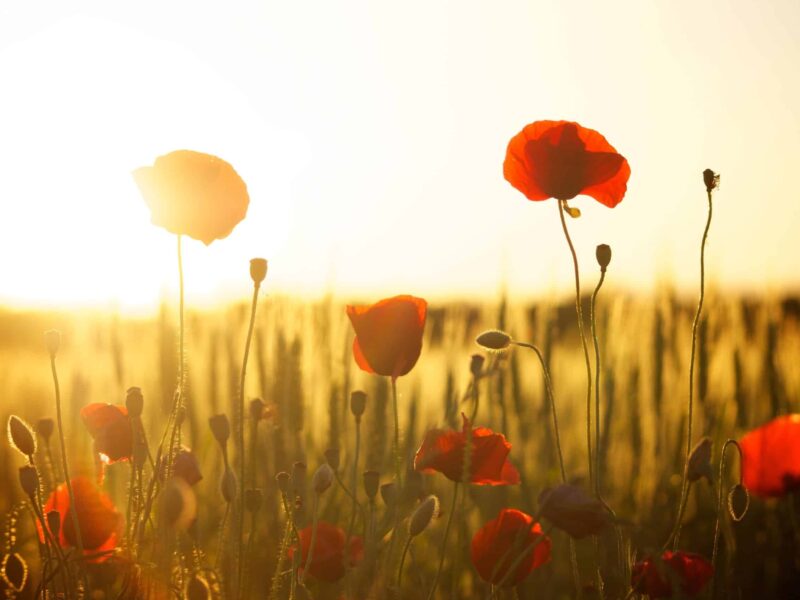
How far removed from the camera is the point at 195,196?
1267 millimetres

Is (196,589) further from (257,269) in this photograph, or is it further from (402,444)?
(402,444)

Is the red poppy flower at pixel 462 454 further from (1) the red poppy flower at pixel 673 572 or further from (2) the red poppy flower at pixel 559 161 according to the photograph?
(2) the red poppy flower at pixel 559 161

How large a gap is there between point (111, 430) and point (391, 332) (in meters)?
0.40

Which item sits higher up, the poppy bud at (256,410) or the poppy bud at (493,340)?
the poppy bud at (493,340)

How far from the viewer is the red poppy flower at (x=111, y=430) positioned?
128 cm

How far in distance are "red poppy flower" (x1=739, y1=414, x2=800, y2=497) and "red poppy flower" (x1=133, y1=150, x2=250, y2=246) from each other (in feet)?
2.45

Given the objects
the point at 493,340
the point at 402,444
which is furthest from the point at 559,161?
the point at 402,444

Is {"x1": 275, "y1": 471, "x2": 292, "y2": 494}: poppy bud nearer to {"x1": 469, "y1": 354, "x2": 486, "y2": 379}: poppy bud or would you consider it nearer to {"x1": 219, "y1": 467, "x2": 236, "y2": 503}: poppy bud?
{"x1": 219, "y1": 467, "x2": 236, "y2": 503}: poppy bud

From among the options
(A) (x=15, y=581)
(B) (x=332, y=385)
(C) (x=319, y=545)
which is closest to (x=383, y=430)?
(B) (x=332, y=385)

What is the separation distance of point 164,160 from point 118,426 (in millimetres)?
361

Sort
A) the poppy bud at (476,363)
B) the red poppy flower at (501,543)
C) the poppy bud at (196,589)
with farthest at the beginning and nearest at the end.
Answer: the red poppy flower at (501,543) → the poppy bud at (476,363) → the poppy bud at (196,589)

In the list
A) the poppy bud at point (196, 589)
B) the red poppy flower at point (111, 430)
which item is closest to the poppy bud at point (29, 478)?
the red poppy flower at point (111, 430)

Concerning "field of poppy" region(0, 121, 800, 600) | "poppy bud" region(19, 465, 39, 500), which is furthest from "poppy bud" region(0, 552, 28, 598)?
"poppy bud" region(19, 465, 39, 500)

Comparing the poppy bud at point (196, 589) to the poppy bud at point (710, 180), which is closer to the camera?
the poppy bud at point (196, 589)
